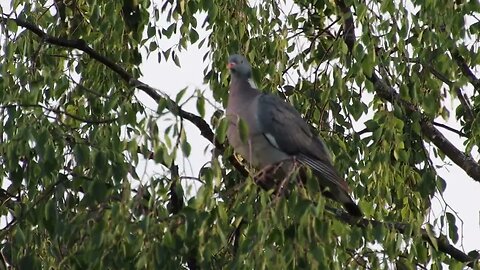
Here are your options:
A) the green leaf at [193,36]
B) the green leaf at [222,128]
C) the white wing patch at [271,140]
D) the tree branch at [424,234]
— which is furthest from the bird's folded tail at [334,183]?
the green leaf at [222,128]

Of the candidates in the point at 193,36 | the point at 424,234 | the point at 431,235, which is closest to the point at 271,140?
the point at 193,36

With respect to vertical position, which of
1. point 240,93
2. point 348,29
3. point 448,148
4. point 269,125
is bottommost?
point 269,125

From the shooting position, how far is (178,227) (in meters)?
3.73

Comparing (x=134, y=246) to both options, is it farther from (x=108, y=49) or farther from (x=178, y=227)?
(x=108, y=49)

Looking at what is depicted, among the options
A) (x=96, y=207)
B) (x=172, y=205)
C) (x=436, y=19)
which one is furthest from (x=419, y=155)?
(x=96, y=207)

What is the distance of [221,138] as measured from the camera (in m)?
3.63

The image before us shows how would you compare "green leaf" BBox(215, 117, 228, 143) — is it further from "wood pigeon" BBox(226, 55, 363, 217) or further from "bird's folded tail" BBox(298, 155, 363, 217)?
"wood pigeon" BBox(226, 55, 363, 217)

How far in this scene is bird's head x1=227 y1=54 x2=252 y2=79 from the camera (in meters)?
5.43

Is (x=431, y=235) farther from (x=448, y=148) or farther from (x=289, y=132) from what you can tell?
(x=448, y=148)

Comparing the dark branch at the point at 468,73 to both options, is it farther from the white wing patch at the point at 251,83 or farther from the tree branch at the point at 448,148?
the white wing patch at the point at 251,83

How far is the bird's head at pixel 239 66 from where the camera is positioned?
543cm

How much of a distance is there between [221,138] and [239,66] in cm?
186

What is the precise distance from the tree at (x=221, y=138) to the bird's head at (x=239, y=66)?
0.38ft

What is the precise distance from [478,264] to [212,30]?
1767mm
